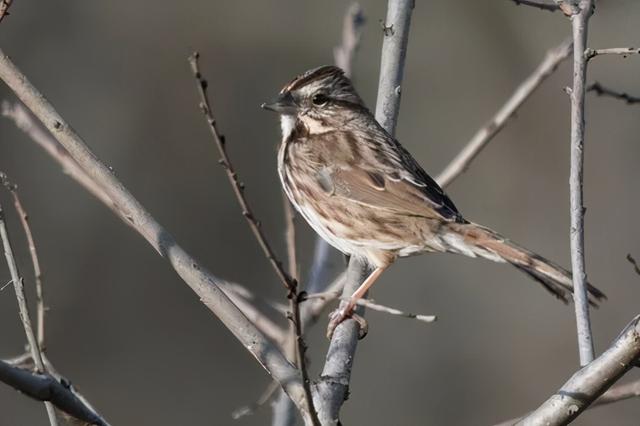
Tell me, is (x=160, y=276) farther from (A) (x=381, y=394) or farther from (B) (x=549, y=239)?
(B) (x=549, y=239)

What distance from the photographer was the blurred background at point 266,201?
9844 mm

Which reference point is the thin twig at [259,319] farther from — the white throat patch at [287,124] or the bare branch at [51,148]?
the white throat patch at [287,124]

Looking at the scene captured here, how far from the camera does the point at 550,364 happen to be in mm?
10055

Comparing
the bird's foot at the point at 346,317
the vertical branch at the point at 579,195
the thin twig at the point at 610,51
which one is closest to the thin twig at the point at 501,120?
the bird's foot at the point at 346,317

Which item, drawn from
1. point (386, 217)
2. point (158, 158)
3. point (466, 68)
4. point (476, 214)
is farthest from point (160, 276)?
point (386, 217)

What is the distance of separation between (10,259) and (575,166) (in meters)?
1.88

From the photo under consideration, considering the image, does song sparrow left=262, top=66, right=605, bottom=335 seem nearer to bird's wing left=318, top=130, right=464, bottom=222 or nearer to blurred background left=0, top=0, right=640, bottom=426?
bird's wing left=318, top=130, right=464, bottom=222

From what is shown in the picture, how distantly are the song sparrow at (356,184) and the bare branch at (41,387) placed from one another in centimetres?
214

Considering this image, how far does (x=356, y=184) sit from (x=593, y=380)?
2.34 meters

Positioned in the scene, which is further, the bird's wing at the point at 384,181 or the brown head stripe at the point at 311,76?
the brown head stripe at the point at 311,76

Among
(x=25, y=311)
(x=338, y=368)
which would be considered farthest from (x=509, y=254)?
(x=25, y=311)

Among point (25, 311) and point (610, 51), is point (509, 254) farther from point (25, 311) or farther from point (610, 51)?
point (25, 311)

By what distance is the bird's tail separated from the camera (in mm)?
4383

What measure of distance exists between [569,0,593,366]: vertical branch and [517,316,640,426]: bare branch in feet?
0.71
